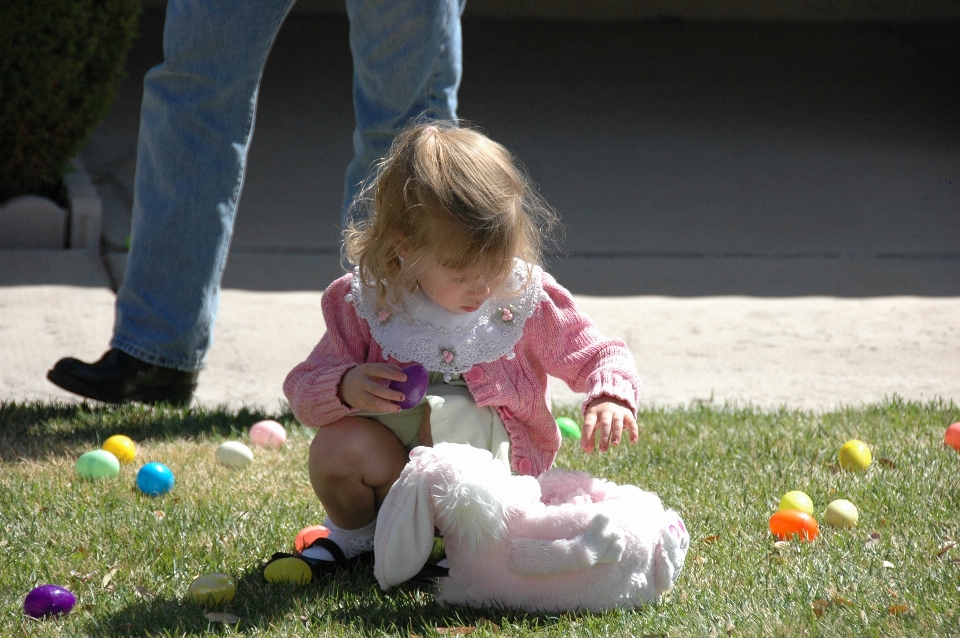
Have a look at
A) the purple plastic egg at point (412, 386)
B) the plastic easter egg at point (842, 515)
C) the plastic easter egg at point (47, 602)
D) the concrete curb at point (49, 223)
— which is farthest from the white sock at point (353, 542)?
the concrete curb at point (49, 223)

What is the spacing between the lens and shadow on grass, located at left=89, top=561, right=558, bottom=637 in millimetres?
2223

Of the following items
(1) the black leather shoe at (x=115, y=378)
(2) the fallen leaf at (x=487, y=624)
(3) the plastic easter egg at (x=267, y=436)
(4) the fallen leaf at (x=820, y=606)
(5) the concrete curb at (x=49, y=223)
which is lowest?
(5) the concrete curb at (x=49, y=223)

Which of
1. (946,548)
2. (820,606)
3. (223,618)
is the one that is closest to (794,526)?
(946,548)

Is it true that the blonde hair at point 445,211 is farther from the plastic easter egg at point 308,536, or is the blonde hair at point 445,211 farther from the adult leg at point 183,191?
the adult leg at point 183,191

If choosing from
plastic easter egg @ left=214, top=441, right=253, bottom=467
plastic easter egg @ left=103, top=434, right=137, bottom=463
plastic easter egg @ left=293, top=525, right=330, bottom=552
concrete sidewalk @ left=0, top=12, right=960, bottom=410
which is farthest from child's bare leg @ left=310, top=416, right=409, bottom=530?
concrete sidewalk @ left=0, top=12, right=960, bottom=410

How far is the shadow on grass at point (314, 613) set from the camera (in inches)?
87.5

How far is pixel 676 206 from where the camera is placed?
277 inches

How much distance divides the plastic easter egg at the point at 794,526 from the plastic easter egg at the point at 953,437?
3.10 feet

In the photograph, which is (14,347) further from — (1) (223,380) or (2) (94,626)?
(2) (94,626)

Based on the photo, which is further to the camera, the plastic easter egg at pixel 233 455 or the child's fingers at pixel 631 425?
the plastic easter egg at pixel 233 455

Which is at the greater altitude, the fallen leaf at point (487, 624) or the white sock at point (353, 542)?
the fallen leaf at point (487, 624)

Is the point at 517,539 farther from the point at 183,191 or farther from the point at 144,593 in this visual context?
the point at 183,191

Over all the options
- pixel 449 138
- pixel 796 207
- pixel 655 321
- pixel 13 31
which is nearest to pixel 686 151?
→ pixel 796 207

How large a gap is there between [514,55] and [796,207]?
5015mm
